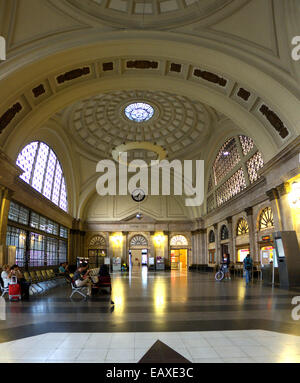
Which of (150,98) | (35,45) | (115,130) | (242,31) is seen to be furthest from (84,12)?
(115,130)

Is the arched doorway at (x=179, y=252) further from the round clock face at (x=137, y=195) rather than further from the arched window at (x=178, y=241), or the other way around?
the round clock face at (x=137, y=195)

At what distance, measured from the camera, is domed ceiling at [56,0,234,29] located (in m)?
10.2

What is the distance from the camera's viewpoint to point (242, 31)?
10.5 m

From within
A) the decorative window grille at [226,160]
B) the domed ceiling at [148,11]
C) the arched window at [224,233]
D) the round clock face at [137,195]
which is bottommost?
the arched window at [224,233]

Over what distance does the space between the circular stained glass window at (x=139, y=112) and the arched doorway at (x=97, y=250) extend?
14.1m

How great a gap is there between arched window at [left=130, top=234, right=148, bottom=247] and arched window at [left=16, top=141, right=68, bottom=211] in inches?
358

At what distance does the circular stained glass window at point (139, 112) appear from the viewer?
20.9 metres

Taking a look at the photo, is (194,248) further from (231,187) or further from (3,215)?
(3,215)

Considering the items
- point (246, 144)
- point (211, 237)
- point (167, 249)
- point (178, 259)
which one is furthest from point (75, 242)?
point (246, 144)

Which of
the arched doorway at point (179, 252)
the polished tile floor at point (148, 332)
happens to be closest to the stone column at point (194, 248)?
the arched doorway at point (179, 252)

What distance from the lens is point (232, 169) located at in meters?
20.3

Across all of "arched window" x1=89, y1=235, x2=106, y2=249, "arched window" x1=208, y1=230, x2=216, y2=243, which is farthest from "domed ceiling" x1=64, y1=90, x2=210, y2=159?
"arched window" x1=89, y1=235, x2=106, y2=249

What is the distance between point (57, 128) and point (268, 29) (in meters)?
14.7

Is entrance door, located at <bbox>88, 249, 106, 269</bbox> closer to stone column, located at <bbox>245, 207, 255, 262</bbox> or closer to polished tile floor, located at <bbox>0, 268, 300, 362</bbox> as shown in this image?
stone column, located at <bbox>245, 207, 255, 262</bbox>
